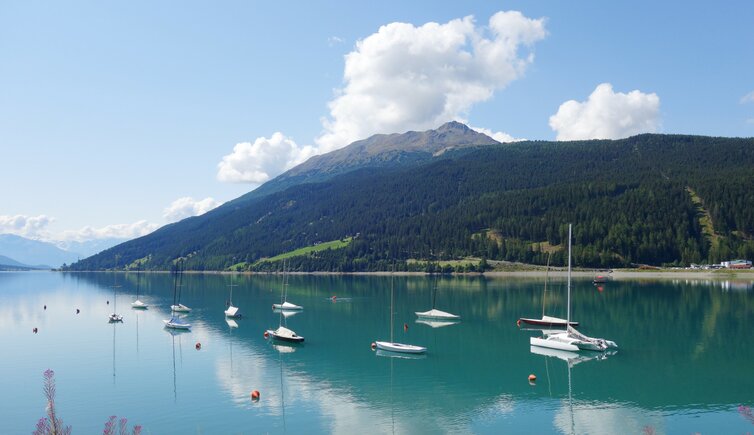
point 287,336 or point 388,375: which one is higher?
point 287,336

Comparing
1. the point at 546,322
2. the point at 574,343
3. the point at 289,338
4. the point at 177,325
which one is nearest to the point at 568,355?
the point at 574,343

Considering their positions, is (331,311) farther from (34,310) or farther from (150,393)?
(34,310)

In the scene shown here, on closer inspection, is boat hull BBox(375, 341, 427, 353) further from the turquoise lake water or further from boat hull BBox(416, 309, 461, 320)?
boat hull BBox(416, 309, 461, 320)

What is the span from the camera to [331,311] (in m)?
125

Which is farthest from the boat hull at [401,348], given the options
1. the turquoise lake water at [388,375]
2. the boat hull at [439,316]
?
the boat hull at [439,316]

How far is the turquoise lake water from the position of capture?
45.7 metres

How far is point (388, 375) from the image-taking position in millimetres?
61750

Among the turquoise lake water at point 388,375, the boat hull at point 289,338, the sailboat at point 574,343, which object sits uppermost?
the sailboat at point 574,343

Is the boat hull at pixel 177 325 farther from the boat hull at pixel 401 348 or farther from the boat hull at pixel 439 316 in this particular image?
the boat hull at pixel 439 316

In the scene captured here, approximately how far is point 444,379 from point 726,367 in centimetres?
3341

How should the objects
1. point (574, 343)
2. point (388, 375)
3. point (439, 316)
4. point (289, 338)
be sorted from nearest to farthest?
point (388, 375) → point (574, 343) → point (289, 338) → point (439, 316)

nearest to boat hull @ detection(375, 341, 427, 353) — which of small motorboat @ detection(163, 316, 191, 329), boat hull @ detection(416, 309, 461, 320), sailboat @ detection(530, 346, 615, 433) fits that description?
sailboat @ detection(530, 346, 615, 433)

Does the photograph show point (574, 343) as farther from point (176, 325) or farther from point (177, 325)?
point (176, 325)

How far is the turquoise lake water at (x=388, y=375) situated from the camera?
45.7m
